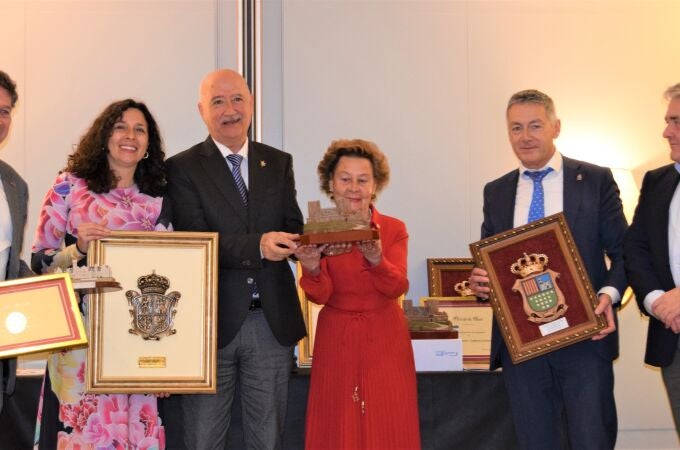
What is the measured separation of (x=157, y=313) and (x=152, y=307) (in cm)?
3

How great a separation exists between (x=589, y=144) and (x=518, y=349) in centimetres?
330

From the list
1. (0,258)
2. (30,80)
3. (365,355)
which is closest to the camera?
(0,258)

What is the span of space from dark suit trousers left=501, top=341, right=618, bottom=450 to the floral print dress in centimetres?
155

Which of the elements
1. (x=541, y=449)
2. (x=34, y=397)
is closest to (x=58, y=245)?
(x=34, y=397)

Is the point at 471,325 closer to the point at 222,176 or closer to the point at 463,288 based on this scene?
the point at 463,288

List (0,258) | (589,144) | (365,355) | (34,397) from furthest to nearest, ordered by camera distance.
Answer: (589,144) < (34,397) < (365,355) < (0,258)

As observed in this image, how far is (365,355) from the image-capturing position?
136 inches

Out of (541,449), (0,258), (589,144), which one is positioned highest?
(589,144)

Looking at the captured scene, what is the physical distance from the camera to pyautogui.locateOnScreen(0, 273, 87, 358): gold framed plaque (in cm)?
264

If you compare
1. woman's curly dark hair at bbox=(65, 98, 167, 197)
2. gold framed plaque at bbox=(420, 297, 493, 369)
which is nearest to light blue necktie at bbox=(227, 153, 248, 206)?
woman's curly dark hair at bbox=(65, 98, 167, 197)

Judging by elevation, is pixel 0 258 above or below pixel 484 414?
above

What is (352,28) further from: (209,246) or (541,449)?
(541,449)

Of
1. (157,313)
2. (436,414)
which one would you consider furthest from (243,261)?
(436,414)

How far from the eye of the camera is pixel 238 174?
3.62 metres
